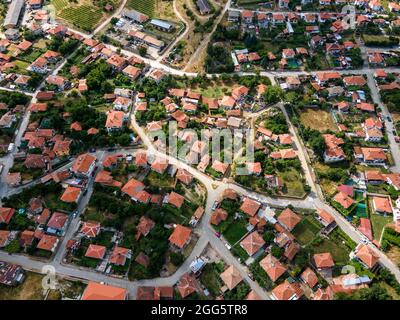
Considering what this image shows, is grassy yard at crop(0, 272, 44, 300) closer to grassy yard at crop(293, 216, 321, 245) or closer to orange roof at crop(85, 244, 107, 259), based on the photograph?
orange roof at crop(85, 244, 107, 259)

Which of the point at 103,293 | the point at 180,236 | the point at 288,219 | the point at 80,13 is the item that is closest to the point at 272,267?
the point at 288,219

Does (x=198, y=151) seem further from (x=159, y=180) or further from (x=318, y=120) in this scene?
(x=318, y=120)

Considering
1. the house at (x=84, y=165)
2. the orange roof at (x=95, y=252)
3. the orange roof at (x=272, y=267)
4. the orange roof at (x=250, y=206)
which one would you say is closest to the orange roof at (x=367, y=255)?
the orange roof at (x=272, y=267)

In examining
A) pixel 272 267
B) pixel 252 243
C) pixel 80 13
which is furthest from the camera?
pixel 80 13

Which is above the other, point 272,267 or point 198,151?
point 198,151

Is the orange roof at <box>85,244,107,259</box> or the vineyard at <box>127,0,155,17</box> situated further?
the vineyard at <box>127,0,155,17</box>

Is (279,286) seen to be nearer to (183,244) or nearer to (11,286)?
(183,244)

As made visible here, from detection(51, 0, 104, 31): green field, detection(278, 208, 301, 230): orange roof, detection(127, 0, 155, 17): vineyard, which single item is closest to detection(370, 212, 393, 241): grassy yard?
detection(278, 208, 301, 230): orange roof
